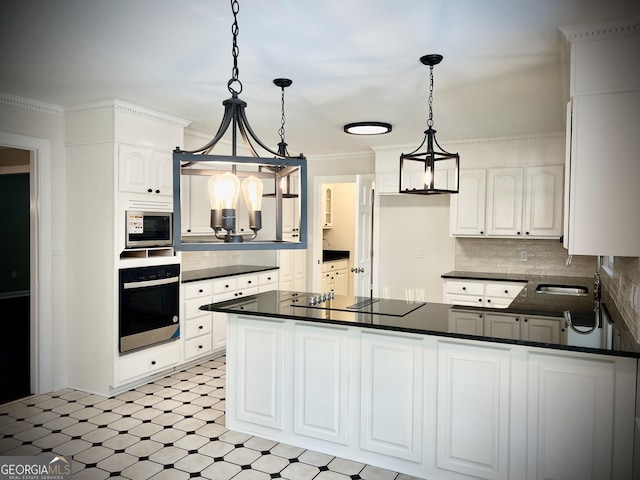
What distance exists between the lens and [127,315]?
165 inches

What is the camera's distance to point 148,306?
439 centimetres

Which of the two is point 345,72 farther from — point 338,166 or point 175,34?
point 338,166

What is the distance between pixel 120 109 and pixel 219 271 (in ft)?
7.35

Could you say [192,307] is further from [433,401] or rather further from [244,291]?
[433,401]

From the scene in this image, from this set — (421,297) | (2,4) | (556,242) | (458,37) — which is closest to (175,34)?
(2,4)

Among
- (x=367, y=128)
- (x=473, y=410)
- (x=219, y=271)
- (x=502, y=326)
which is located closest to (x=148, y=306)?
(x=219, y=271)

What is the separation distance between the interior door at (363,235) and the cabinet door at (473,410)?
285cm

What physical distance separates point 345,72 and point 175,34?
44.0 inches

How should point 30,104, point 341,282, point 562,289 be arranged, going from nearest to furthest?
1. point 30,104
2. point 562,289
3. point 341,282

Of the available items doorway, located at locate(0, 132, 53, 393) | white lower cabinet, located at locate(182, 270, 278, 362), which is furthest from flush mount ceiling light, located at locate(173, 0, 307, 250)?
white lower cabinet, located at locate(182, 270, 278, 362)

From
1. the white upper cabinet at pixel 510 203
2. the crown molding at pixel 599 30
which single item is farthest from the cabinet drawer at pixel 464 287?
the crown molding at pixel 599 30

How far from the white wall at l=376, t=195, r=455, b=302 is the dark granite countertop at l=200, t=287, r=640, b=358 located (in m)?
2.42

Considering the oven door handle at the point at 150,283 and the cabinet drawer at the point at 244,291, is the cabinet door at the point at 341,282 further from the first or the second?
the oven door handle at the point at 150,283

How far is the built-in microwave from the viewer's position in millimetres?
4188
